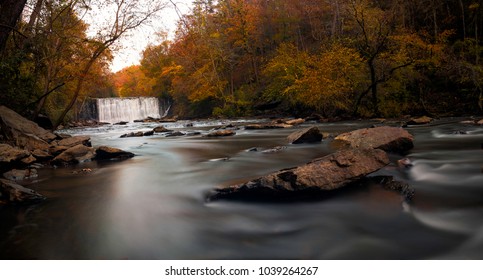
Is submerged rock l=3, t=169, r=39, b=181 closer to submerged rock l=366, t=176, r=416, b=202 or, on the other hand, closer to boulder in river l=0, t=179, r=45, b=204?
boulder in river l=0, t=179, r=45, b=204

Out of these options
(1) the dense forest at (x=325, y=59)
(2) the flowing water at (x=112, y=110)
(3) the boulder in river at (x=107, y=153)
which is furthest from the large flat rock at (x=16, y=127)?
(2) the flowing water at (x=112, y=110)

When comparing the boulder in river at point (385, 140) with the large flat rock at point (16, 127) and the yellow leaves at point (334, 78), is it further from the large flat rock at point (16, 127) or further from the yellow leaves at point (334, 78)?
the yellow leaves at point (334, 78)

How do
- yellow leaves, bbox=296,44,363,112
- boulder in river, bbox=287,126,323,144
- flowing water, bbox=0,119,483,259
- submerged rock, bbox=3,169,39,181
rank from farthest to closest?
yellow leaves, bbox=296,44,363,112 < boulder in river, bbox=287,126,323,144 < submerged rock, bbox=3,169,39,181 < flowing water, bbox=0,119,483,259

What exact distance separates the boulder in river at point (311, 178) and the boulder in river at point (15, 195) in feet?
7.83

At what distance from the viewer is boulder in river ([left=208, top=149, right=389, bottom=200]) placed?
3846 millimetres

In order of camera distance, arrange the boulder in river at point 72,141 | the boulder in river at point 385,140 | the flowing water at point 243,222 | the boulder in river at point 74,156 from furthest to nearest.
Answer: the boulder in river at point 72,141 → the boulder in river at point 74,156 → the boulder in river at point 385,140 → the flowing water at point 243,222

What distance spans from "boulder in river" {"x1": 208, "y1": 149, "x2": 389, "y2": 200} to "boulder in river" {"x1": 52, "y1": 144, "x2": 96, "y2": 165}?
480cm

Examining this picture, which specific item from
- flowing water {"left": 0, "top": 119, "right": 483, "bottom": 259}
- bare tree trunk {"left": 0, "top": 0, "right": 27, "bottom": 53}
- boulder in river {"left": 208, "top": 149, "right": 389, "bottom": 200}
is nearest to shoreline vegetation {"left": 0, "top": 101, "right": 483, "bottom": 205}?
boulder in river {"left": 208, "top": 149, "right": 389, "bottom": 200}

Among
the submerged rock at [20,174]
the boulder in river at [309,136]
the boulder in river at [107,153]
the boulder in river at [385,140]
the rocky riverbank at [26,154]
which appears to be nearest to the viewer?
the rocky riverbank at [26,154]

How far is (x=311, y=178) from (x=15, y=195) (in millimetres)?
3848

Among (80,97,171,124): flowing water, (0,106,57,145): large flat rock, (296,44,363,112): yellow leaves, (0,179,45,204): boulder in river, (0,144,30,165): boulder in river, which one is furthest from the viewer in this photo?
(80,97,171,124): flowing water

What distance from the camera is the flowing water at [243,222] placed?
2.63m

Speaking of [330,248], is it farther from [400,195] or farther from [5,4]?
[5,4]
